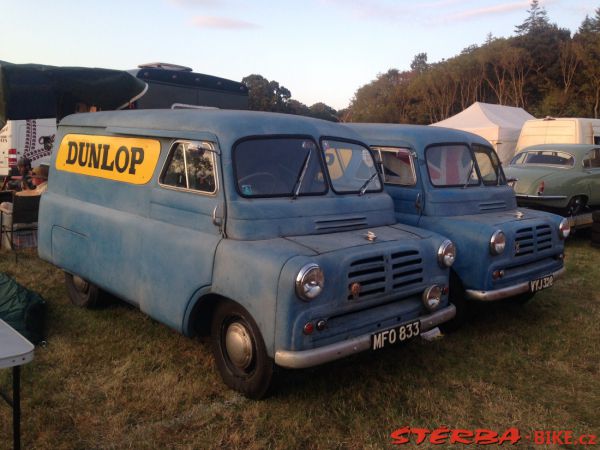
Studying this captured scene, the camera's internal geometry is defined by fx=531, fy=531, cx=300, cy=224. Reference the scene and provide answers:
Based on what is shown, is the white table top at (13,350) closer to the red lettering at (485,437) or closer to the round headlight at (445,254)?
the red lettering at (485,437)

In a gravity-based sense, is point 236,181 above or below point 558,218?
above

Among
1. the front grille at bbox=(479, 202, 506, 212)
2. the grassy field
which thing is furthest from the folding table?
the front grille at bbox=(479, 202, 506, 212)

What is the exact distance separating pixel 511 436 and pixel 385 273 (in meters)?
1.35

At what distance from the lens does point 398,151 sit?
5926 mm

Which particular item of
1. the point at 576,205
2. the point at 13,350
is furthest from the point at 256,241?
the point at 576,205

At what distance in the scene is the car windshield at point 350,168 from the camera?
4.46 metres

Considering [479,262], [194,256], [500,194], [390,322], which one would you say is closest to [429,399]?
[390,322]

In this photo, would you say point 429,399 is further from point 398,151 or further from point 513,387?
point 398,151

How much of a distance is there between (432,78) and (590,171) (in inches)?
1353

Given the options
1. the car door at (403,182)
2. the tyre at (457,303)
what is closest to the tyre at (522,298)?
the tyre at (457,303)

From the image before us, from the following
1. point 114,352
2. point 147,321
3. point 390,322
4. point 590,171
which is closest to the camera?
point 390,322

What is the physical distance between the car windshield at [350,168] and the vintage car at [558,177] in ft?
18.3

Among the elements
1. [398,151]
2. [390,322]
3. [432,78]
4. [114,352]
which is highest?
[432,78]

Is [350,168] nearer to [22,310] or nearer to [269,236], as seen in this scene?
[269,236]
